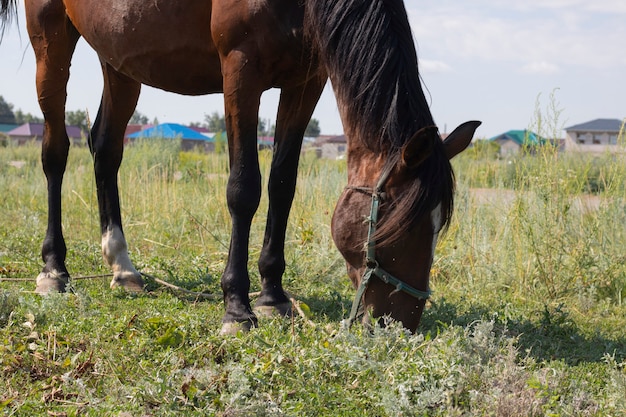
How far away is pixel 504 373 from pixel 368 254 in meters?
0.79

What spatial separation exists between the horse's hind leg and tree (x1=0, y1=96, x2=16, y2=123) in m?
75.4

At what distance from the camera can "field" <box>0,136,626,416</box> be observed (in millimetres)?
2604

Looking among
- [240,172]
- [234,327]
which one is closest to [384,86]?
[240,172]

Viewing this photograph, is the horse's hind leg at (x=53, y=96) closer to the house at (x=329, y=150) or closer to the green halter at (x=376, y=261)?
the house at (x=329, y=150)

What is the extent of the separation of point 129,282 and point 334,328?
1936 millimetres

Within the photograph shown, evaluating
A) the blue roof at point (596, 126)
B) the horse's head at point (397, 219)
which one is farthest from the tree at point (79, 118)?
the blue roof at point (596, 126)

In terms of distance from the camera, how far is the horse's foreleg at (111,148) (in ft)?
16.8

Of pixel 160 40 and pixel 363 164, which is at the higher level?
pixel 160 40

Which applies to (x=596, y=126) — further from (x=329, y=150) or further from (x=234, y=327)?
(x=234, y=327)

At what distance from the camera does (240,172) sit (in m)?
3.66

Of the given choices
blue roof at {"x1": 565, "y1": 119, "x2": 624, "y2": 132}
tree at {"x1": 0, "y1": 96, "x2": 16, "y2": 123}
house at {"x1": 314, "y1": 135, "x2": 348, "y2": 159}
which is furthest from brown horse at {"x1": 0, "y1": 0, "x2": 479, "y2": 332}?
tree at {"x1": 0, "y1": 96, "x2": 16, "y2": 123}

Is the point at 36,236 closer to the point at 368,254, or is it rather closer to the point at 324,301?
the point at 324,301

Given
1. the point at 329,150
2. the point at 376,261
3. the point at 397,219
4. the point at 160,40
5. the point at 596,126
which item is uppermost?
the point at 596,126

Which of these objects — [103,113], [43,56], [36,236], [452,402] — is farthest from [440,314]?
[36,236]
